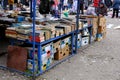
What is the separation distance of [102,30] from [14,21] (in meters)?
3.31

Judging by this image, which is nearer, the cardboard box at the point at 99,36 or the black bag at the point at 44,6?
the cardboard box at the point at 99,36

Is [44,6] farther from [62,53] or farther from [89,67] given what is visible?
[89,67]

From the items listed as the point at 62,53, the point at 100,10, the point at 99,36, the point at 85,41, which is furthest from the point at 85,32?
the point at 100,10

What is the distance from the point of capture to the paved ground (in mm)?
5195

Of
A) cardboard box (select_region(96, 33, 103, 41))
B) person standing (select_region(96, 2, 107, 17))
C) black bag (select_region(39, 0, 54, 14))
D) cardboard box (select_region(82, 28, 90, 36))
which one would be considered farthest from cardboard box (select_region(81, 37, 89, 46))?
black bag (select_region(39, 0, 54, 14))

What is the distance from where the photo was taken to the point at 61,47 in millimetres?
6070

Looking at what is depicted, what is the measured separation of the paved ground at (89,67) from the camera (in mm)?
5195

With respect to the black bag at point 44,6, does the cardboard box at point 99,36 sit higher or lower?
lower

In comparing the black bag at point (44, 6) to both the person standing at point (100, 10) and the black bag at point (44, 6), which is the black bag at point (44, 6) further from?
the person standing at point (100, 10)

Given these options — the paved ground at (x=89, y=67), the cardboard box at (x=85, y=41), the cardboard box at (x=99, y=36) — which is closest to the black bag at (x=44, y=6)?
the cardboard box at (x=99, y=36)

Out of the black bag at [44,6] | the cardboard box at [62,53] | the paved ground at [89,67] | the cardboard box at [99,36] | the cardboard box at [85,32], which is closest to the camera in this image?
the paved ground at [89,67]

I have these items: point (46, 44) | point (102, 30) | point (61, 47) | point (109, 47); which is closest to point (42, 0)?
point (102, 30)

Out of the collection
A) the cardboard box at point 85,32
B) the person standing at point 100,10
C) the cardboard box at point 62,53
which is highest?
the person standing at point 100,10

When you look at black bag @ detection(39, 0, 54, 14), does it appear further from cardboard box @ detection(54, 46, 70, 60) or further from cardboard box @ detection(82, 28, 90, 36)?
cardboard box @ detection(54, 46, 70, 60)
